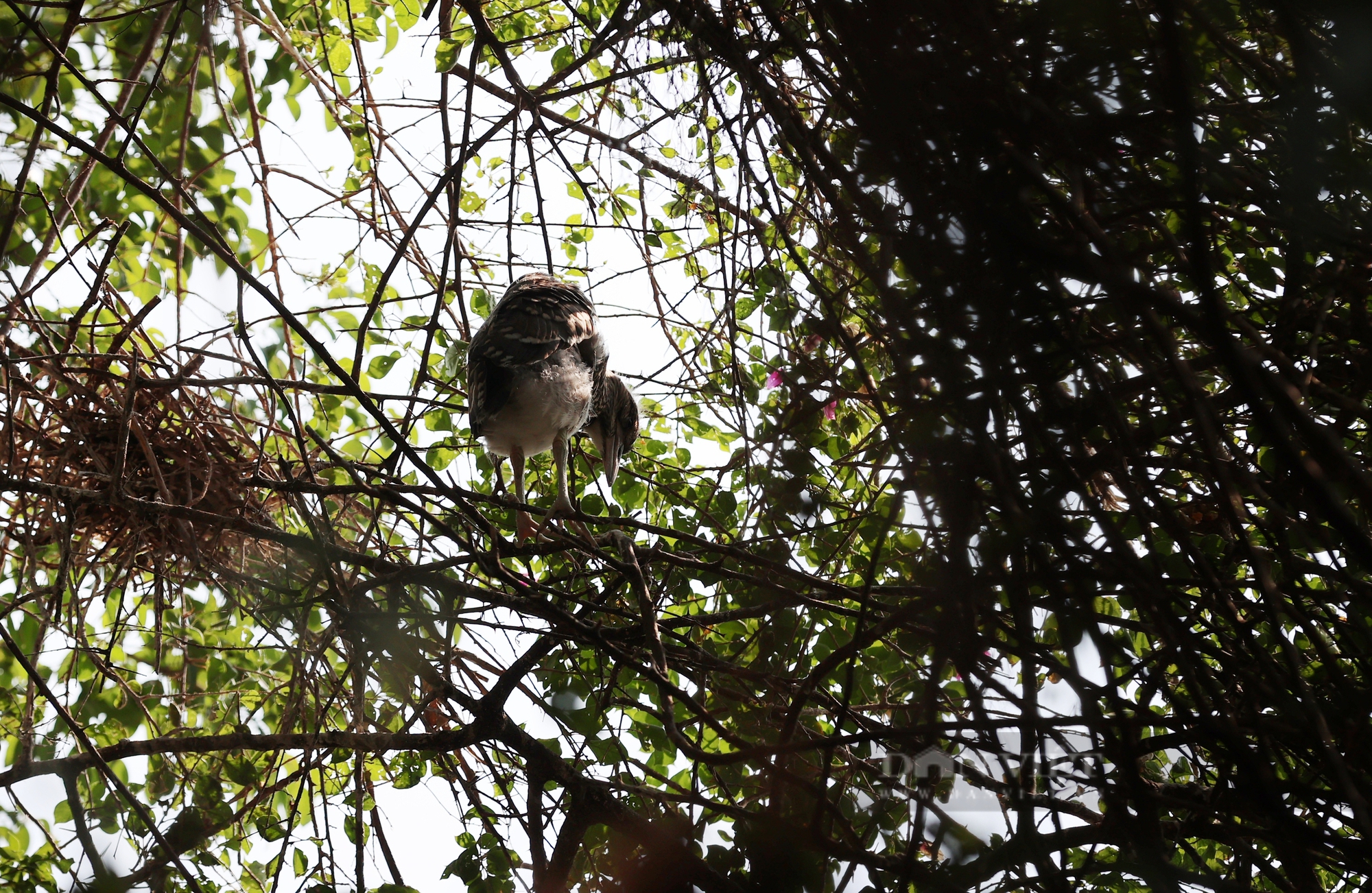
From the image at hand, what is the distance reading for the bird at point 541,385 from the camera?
2871 mm

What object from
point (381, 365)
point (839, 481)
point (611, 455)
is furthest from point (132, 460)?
point (839, 481)

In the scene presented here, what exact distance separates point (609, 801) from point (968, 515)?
136 cm

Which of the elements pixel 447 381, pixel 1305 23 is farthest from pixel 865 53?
pixel 447 381

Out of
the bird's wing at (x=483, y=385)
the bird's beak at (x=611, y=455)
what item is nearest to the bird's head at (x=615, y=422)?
the bird's beak at (x=611, y=455)

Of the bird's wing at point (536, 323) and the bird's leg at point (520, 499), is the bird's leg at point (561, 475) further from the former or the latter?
the bird's wing at point (536, 323)

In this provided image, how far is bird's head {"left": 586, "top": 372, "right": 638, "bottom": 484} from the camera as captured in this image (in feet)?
11.1

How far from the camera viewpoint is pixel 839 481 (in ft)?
8.71

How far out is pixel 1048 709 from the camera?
1.03 metres

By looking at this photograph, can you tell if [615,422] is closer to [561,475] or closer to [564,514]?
[561,475]

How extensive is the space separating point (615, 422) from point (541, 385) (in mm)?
493

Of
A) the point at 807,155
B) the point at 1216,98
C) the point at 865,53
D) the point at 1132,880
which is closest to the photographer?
the point at 865,53

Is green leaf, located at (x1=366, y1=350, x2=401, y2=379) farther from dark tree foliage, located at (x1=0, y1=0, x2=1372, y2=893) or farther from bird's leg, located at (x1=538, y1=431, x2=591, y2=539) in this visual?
bird's leg, located at (x1=538, y1=431, x2=591, y2=539)

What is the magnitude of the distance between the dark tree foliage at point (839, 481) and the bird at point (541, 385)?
142 millimetres

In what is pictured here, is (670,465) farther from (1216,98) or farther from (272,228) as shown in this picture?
(1216,98)
